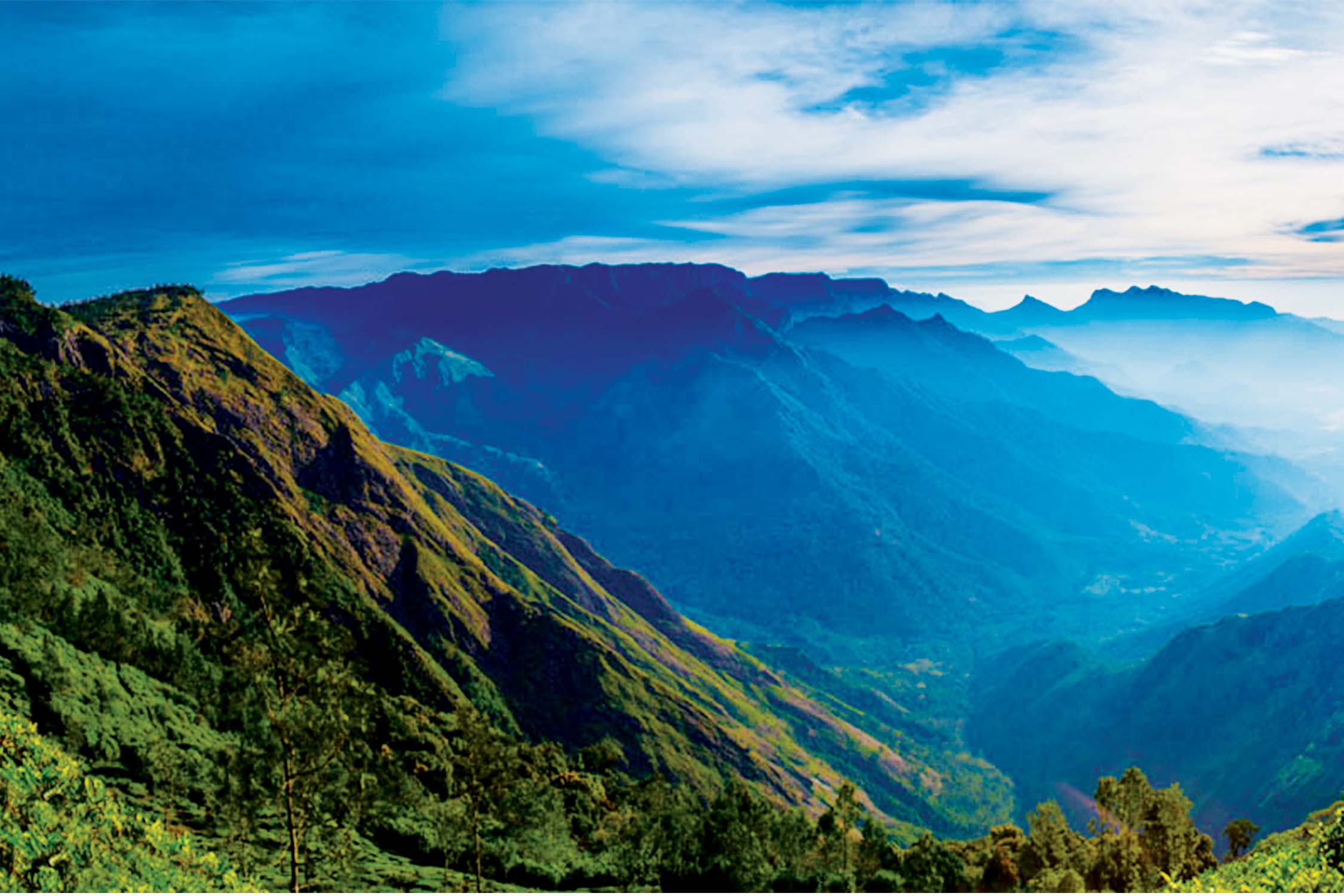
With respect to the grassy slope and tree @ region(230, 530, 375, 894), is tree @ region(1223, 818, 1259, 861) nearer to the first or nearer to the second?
tree @ region(230, 530, 375, 894)

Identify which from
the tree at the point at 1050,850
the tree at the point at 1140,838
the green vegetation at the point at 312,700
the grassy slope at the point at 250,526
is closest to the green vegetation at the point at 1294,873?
the green vegetation at the point at 312,700

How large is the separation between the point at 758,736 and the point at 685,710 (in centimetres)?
3992

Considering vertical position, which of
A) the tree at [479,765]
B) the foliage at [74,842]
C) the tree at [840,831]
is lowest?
the tree at [840,831]

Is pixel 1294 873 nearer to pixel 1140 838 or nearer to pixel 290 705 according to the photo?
pixel 290 705

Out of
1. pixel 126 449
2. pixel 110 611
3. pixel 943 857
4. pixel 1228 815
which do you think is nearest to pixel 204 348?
pixel 126 449

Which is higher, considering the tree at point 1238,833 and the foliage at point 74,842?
the foliage at point 74,842

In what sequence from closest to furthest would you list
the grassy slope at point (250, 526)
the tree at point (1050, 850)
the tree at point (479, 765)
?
the tree at point (479, 765) → the tree at point (1050, 850) → the grassy slope at point (250, 526)

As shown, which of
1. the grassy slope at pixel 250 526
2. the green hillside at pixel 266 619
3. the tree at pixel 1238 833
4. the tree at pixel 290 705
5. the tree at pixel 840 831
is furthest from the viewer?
the grassy slope at pixel 250 526

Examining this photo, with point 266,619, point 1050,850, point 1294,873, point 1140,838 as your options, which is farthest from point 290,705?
point 1140,838

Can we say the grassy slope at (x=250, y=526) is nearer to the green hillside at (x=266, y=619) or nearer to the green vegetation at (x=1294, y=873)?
the green hillside at (x=266, y=619)

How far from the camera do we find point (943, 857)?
198ft

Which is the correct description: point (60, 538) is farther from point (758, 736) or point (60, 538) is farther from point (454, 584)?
point (758, 736)

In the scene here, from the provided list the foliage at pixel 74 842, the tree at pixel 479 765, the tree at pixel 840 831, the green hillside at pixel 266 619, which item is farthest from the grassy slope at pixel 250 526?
the tree at pixel 840 831

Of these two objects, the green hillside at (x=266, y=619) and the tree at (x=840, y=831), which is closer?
the green hillside at (x=266, y=619)
